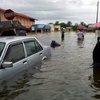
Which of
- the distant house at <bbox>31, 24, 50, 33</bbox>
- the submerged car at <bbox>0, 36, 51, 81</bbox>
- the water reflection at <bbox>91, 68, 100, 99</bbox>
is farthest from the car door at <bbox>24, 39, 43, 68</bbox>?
the distant house at <bbox>31, 24, 50, 33</bbox>

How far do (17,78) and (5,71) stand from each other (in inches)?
38.3

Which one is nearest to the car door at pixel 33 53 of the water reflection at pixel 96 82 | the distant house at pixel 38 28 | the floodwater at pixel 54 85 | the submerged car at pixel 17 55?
the submerged car at pixel 17 55

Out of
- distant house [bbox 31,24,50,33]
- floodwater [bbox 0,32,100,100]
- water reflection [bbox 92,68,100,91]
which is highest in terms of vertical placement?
floodwater [bbox 0,32,100,100]

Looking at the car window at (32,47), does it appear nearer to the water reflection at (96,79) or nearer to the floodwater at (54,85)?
the floodwater at (54,85)

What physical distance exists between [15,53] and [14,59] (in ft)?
0.75

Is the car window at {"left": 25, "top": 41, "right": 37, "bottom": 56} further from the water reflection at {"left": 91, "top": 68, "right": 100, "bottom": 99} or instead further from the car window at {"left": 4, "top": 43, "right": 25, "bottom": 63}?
the water reflection at {"left": 91, "top": 68, "right": 100, "bottom": 99}

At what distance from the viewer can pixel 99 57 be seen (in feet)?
29.8

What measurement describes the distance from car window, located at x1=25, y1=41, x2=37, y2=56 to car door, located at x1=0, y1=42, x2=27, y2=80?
1.15ft

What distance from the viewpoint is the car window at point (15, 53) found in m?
6.63

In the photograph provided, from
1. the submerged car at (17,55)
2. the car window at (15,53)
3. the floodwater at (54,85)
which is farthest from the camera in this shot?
the car window at (15,53)

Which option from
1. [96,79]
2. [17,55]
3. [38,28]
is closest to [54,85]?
[17,55]

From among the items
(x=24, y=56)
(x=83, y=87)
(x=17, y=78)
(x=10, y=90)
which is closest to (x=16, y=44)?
(x=24, y=56)

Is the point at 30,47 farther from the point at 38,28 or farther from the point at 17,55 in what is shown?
the point at 38,28

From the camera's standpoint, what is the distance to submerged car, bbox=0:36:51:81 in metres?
6.21
